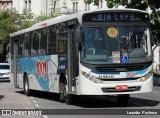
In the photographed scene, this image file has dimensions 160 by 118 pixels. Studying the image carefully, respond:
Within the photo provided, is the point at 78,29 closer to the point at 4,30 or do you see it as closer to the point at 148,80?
the point at 148,80

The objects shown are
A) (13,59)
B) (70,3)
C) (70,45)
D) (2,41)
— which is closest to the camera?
(70,45)

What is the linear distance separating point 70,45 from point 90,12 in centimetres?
150

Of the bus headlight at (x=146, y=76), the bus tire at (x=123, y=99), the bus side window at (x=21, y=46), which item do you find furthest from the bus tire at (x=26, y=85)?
the bus headlight at (x=146, y=76)

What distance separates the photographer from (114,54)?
1750 cm

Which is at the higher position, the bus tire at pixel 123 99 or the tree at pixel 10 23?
the tree at pixel 10 23

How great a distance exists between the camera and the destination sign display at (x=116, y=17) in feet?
58.4

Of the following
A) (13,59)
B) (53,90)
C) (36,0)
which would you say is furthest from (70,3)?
(53,90)

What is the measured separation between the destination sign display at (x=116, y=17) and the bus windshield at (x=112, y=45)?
28 centimetres

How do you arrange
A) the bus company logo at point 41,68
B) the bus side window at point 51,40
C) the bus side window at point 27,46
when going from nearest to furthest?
the bus side window at point 51,40
the bus company logo at point 41,68
the bus side window at point 27,46

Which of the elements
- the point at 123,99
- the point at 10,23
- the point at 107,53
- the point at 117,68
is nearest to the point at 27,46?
the point at 123,99

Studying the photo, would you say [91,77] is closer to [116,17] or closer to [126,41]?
[126,41]

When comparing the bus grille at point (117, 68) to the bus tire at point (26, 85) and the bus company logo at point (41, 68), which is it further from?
the bus tire at point (26, 85)

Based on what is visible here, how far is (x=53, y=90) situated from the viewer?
68.9 ft

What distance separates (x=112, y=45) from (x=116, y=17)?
1.03m
